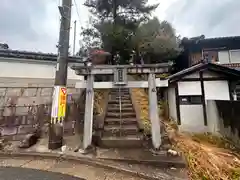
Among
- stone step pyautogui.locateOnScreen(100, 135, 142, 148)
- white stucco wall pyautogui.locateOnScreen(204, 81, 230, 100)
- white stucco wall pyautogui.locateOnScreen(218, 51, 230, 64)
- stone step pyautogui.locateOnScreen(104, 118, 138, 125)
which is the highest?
white stucco wall pyautogui.locateOnScreen(218, 51, 230, 64)

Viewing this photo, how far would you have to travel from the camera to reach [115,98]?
771cm

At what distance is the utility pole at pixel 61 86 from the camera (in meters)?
4.48

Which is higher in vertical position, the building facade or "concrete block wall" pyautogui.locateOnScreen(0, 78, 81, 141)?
the building facade

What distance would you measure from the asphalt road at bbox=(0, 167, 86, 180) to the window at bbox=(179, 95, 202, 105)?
6391 mm

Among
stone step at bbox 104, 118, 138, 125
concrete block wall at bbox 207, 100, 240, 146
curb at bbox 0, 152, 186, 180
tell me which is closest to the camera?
curb at bbox 0, 152, 186, 180

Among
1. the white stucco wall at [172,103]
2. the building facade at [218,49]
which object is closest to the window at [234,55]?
the building facade at [218,49]

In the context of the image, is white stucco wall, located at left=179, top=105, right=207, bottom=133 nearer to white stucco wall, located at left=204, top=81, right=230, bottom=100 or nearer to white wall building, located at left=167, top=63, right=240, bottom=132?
white wall building, located at left=167, top=63, right=240, bottom=132

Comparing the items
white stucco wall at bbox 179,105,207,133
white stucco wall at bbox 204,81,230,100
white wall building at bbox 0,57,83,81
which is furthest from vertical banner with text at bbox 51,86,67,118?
white stucco wall at bbox 204,81,230,100

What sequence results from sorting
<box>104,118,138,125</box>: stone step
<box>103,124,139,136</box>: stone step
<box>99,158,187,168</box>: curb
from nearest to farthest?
<box>99,158,187,168</box>: curb, <box>103,124,139,136</box>: stone step, <box>104,118,138,125</box>: stone step

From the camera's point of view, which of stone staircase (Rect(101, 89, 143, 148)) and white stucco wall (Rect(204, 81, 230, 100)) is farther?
white stucco wall (Rect(204, 81, 230, 100))

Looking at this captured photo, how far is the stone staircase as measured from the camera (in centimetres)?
465

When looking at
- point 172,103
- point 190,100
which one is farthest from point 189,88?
point 172,103

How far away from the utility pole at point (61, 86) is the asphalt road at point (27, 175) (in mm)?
1107

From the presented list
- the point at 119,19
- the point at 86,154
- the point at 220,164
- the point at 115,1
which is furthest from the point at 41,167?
the point at 115,1
